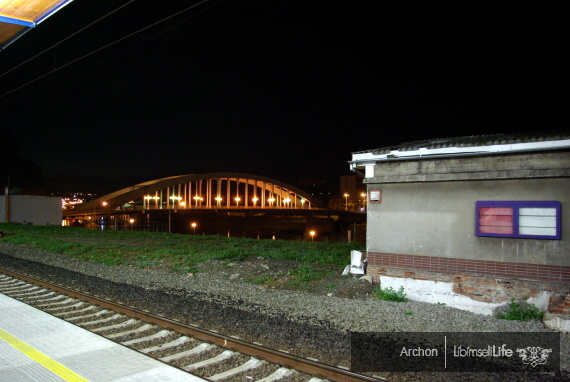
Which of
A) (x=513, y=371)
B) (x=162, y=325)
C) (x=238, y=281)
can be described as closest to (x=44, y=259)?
(x=238, y=281)

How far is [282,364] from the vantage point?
4594 millimetres

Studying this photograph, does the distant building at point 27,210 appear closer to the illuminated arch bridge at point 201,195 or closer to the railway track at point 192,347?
the illuminated arch bridge at point 201,195

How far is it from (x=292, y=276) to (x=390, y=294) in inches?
126

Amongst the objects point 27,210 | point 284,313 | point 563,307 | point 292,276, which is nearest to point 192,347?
point 284,313

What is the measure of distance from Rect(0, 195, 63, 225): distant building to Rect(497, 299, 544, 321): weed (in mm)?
38513

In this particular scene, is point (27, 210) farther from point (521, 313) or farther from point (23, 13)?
point (521, 313)

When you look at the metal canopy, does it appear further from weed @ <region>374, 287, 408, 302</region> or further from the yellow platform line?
weed @ <region>374, 287, 408, 302</region>

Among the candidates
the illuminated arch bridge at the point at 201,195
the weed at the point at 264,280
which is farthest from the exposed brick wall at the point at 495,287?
the illuminated arch bridge at the point at 201,195

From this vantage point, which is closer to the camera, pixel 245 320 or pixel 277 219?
pixel 245 320

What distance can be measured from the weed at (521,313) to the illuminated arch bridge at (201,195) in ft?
162

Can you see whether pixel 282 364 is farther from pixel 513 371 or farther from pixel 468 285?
pixel 468 285

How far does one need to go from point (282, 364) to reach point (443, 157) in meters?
5.68

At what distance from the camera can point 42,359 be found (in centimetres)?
452

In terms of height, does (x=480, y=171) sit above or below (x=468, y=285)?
above
